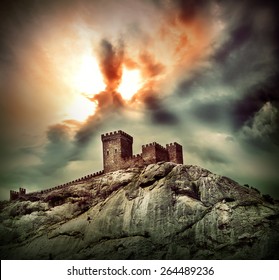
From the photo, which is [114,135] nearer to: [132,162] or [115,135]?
[115,135]

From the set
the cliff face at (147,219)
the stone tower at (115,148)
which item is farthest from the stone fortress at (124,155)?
the cliff face at (147,219)

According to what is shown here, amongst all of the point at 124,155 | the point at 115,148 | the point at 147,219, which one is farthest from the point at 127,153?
the point at 147,219

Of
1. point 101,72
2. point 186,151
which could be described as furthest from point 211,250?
point 101,72

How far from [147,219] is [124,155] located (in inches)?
166

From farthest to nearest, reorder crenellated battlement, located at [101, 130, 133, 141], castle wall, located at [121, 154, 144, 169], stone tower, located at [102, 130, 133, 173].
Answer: castle wall, located at [121, 154, 144, 169] < stone tower, located at [102, 130, 133, 173] < crenellated battlement, located at [101, 130, 133, 141]

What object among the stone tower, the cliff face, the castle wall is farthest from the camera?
the castle wall

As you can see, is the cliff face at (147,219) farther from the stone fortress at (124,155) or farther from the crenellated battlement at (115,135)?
the crenellated battlement at (115,135)

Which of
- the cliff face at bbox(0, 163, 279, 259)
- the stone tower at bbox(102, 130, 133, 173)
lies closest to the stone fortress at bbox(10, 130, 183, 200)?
the stone tower at bbox(102, 130, 133, 173)

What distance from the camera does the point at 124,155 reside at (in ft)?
73.4

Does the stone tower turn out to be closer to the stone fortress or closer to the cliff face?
the stone fortress

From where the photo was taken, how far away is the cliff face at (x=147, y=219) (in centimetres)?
1720

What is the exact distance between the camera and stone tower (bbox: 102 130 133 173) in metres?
19.5

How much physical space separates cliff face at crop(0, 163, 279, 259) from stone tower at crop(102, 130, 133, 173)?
54cm

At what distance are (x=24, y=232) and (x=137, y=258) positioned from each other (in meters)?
6.20
